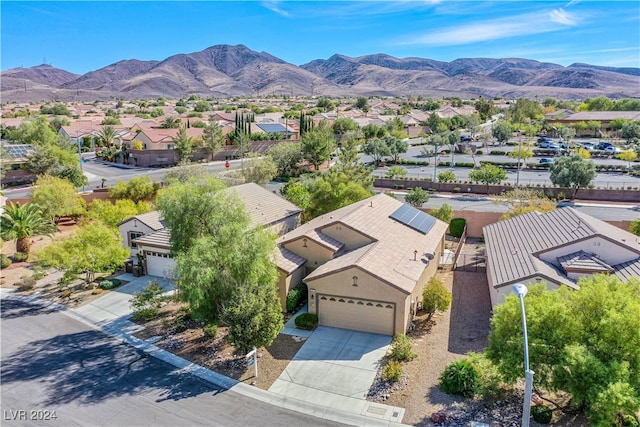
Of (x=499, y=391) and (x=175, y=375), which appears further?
(x=175, y=375)

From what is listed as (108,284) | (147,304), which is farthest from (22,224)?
(147,304)

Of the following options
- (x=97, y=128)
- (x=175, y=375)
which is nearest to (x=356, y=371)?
(x=175, y=375)

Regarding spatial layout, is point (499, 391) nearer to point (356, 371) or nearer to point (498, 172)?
point (356, 371)

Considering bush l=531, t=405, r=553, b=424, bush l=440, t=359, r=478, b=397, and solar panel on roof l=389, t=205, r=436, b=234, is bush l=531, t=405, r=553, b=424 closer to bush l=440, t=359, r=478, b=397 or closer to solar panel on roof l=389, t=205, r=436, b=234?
bush l=440, t=359, r=478, b=397

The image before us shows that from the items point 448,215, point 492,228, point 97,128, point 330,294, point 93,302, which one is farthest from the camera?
point 97,128

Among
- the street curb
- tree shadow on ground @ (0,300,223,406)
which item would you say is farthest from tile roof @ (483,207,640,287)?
tree shadow on ground @ (0,300,223,406)

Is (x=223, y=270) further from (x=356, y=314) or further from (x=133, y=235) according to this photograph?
(x=133, y=235)

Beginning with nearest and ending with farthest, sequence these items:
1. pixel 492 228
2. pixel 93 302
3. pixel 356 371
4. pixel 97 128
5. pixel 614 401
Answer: pixel 614 401 → pixel 356 371 → pixel 93 302 → pixel 492 228 → pixel 97 128
